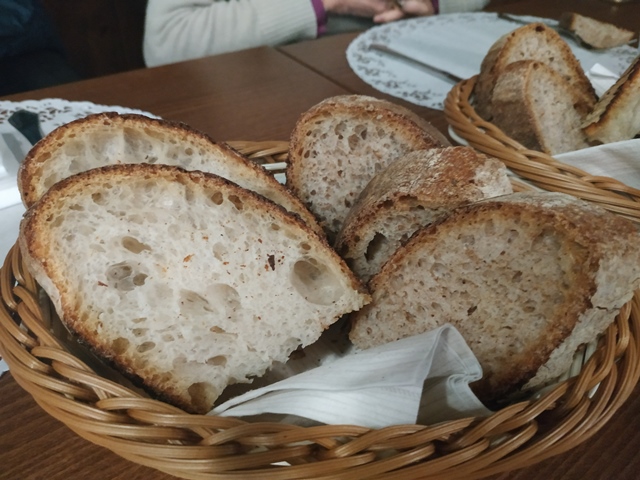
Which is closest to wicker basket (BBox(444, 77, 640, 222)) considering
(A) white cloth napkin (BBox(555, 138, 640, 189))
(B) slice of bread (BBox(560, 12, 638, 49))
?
(A) white cloth napkin (BBox(555, 138, 640, 189))

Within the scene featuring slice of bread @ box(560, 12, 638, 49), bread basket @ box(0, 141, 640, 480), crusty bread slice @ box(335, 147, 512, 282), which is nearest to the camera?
bread basket @ box(0, 141, 640, 480)

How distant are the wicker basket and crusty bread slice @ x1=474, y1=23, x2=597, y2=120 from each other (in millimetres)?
269

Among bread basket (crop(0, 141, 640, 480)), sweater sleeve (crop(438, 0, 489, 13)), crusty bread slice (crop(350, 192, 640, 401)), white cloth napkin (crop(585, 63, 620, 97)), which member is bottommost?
bread basket (crop(0, 141, 640, 480))

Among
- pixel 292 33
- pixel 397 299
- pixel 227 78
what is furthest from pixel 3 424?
pixel 292 33

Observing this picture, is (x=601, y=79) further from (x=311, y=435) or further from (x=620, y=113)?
(x=311, y=435)

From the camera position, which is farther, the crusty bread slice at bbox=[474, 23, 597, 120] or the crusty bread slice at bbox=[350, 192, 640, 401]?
the crusty bread slice at bbox=[474, 23, 597, 120]

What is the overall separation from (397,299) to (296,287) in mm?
149

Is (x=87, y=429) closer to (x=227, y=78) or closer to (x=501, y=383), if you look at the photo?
(x=501, y=383)

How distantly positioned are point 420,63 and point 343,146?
3.34ft

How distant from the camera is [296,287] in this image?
776 millimetres

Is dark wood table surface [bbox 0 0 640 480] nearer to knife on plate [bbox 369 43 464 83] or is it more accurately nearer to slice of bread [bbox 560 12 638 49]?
knife on plate [bbox 369 43 464 83]

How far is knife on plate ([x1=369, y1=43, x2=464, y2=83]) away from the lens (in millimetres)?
1777

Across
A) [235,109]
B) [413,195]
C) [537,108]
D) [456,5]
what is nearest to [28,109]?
[235,109]

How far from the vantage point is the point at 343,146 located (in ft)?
3.27
